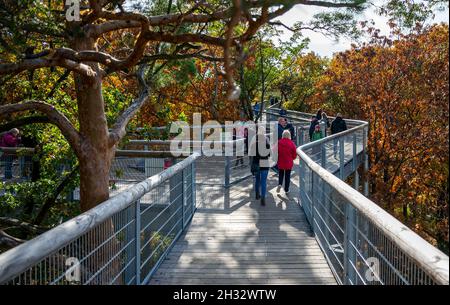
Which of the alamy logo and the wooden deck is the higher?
the alamy logo

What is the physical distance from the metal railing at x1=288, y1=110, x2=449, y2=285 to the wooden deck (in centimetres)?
26

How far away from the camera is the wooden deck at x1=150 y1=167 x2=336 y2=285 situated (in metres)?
5.51

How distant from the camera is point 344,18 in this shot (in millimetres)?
7375

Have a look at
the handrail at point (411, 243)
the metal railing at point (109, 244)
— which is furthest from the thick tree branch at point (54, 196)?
the handrail at point (411, 243)

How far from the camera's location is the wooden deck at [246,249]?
5.51 metres

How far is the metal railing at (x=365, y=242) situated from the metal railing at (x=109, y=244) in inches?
74.8

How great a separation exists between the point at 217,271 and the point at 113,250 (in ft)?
6.28

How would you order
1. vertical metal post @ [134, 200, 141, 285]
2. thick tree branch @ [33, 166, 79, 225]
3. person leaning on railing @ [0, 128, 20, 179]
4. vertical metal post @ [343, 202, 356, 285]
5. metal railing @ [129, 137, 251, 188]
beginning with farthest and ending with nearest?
metal railing @ [129, 137, 251, 188] < person leaning on railing @ [0, 128, 20, 179] < thick tree branch @ [33, 166, 79, 225] < vertical metal post @ [134, 200, 141, 285] < vertical metal post @ [343, 202, 356, 285]

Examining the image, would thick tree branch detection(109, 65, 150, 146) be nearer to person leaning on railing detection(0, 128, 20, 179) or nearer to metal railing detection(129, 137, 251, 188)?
metal railing detection(129, 137, 251, 188)

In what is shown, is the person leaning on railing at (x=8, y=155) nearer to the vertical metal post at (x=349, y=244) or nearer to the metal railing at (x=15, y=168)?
the metal railing at (x=15, y=168)

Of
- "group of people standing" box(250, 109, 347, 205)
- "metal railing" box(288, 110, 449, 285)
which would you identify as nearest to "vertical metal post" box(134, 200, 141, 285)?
"metal railing" box(288, 110, 449, 285)

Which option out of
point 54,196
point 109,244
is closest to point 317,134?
point 54,196
